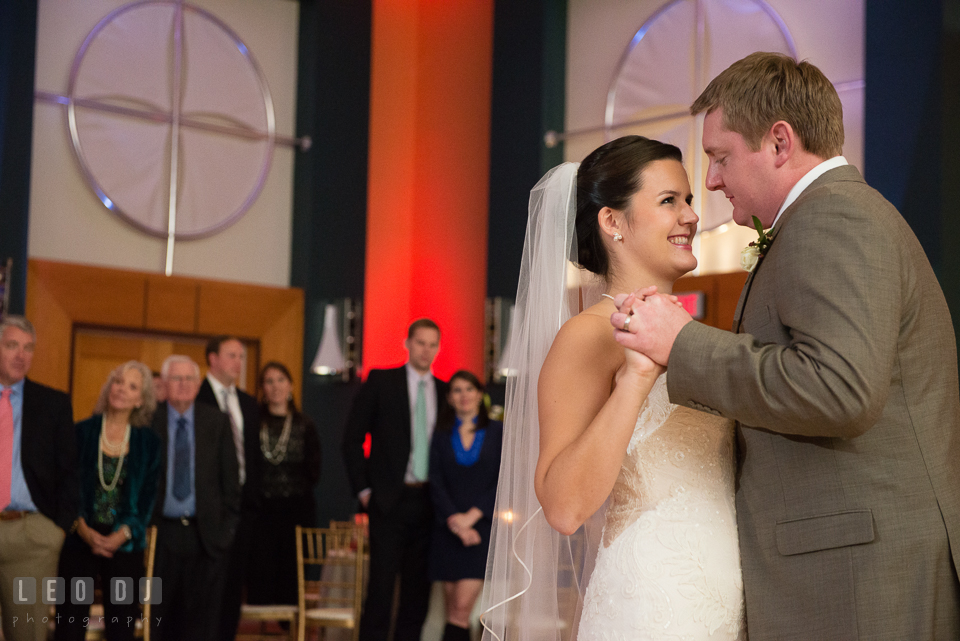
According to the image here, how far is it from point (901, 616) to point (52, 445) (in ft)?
14.4

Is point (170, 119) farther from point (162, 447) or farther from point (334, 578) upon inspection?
point (334, 578)

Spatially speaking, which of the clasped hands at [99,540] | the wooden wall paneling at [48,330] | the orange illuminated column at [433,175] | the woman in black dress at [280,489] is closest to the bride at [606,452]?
the clasped hands at [99,540]

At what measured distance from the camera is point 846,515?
66.5 inches

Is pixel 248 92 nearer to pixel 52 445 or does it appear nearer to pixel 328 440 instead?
pixel 328 440

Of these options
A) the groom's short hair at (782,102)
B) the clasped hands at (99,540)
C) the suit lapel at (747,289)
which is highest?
Answer: the groom's short hair at (782,102)

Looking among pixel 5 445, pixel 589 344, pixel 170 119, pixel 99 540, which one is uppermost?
pixel 170 119

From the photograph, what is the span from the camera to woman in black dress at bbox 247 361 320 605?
6.55m

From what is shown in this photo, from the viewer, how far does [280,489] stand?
6.56m

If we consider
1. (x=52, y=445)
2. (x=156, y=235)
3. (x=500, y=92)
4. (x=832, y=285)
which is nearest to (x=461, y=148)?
(x=500, y=92)

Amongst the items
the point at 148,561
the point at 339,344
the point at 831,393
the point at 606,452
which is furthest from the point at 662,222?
the point at 339,344

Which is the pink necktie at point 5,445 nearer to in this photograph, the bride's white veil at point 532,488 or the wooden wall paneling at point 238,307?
the bride's white veil at point 532,488

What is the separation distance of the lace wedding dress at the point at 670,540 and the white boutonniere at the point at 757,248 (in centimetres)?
35

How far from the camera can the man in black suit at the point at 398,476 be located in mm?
5543

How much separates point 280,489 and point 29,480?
1.96m
